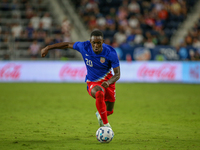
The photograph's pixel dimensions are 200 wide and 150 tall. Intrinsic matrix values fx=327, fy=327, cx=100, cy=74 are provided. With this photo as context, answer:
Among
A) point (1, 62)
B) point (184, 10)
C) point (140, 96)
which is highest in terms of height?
point (184, 10)

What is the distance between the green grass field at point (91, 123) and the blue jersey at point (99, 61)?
121 cm

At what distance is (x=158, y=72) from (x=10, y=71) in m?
8.99

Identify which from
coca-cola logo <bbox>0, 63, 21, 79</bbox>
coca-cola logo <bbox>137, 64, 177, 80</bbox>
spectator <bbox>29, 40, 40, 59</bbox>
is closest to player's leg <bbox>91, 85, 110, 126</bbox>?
coca-cola logo <bbox>137, 64, 177, 80</bbox>

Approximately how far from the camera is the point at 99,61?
6.44 meters

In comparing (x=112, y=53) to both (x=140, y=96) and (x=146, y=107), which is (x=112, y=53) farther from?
(x=140, y=96)

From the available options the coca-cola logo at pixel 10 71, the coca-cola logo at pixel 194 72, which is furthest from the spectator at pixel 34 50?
the coca-cola logo at pixel 194 72

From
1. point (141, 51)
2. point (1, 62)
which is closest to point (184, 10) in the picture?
point (141, 51)

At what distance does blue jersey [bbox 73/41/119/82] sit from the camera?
6344 millimetres

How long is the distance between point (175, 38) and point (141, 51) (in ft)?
16.2

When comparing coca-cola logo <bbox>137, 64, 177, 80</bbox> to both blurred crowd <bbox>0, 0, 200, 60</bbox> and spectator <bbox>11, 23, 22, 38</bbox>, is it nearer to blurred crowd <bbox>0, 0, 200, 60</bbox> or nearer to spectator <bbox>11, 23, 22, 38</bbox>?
blurred crowd <bbox>0, 0, 200, 60</bbox>

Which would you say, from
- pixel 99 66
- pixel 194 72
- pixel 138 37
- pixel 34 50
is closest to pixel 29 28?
pixel 34 50

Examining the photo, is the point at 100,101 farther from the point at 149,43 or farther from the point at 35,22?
the point at 35,22

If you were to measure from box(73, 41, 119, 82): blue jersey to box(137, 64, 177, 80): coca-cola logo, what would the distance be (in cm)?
1321

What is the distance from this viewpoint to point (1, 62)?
19.5 meters
